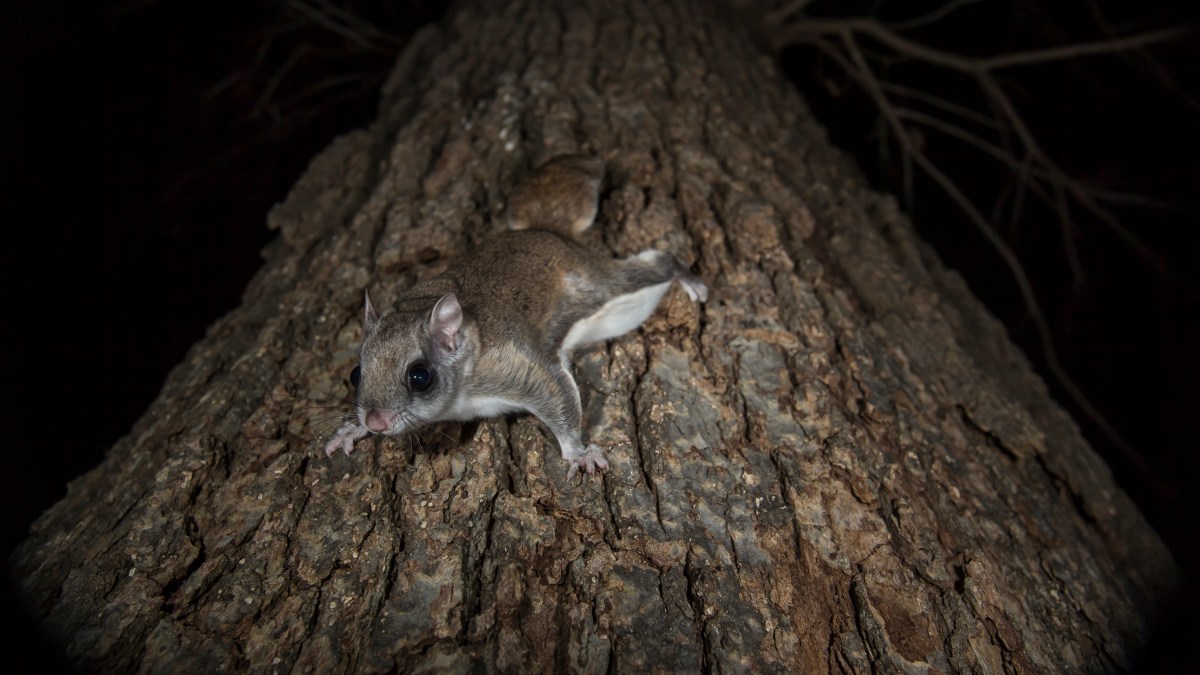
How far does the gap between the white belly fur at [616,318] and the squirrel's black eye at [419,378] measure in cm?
47

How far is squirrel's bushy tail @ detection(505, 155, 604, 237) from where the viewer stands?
264cm

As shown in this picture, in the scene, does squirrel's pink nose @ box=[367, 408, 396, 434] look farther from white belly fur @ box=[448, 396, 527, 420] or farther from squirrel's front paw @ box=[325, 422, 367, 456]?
white belly fur @ box=[448, 396, 527, 420]

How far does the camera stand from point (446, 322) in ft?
7.06

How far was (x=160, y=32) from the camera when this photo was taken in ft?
18.2

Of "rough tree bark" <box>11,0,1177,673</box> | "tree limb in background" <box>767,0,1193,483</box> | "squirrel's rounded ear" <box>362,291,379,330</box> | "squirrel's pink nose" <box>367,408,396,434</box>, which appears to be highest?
"squirrel's rounded ear" <box>362,291,379,330</box>

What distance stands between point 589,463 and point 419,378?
1.86ft

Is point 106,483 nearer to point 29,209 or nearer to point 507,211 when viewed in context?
point 507,211

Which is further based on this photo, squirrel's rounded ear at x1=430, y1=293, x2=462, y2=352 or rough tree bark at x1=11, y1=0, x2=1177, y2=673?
squirrel's rounded ear at x1=430, y1=293, x2=462, y2=352

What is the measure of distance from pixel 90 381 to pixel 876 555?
16.8 feet

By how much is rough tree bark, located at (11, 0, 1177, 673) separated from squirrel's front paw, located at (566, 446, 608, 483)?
1.6 inches

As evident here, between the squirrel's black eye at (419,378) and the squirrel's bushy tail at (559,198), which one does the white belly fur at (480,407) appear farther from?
the squirrel's bushy tail at (559,198)

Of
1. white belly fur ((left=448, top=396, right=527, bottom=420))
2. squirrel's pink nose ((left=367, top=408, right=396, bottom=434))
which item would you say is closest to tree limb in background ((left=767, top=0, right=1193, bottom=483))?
white belly fur ((left=448, top=396, right=527, bottom=420))

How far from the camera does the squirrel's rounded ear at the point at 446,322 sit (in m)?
2.10

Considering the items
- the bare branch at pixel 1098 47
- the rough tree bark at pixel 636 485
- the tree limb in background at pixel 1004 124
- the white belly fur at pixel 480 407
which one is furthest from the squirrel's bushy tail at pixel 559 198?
the bare branch at pixel 1098 47
